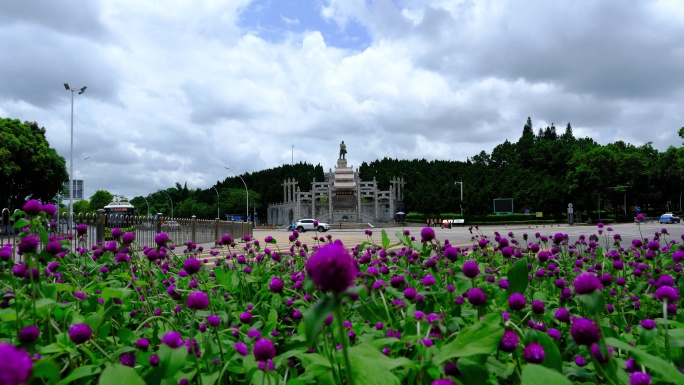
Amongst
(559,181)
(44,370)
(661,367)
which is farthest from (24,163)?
(559,181)

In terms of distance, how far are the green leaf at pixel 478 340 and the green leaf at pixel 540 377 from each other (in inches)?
6.7

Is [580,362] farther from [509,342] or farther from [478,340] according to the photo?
[478,340]

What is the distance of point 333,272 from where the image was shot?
98 cm

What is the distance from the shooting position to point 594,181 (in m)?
51.0

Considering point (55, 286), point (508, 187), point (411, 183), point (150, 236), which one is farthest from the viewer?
point (411, 183)

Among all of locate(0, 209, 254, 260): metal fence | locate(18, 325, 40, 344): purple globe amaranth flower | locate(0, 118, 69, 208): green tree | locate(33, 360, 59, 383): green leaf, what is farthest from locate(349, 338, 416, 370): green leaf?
locate(0, 118, 69, 208): green tree

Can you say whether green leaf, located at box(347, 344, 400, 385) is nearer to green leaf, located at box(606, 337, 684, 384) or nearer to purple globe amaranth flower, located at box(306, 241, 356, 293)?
purple globe amaranth flower, located at box(306, 241, 356, 293)

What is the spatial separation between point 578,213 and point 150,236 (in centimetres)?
5028

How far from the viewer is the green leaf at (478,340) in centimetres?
133

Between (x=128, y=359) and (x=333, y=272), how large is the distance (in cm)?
109

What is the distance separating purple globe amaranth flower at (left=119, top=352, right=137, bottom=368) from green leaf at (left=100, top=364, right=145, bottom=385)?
18.2 inches

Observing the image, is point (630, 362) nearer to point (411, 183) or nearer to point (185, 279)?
point (185, 279)

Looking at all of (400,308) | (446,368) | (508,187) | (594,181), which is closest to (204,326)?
(400,308)

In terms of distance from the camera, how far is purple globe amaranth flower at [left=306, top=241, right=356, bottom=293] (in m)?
0.97
